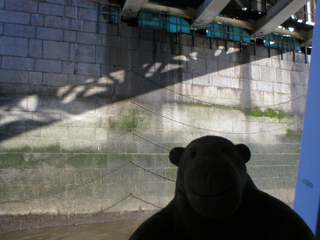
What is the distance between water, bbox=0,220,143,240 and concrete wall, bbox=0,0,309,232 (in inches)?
12.1

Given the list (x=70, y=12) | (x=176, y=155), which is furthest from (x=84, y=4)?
(x=176, y=155)

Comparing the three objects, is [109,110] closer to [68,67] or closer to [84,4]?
[68,67]

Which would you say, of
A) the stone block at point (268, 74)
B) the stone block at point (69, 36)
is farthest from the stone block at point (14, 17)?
the stone block at point (268, 74)

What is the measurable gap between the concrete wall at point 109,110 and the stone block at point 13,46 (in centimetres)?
2

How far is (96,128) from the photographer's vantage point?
16.9 feet

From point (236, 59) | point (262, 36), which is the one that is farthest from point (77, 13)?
point (262, 36)

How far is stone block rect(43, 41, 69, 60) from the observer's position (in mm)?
5004

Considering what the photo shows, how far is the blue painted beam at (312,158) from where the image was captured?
5.95ft

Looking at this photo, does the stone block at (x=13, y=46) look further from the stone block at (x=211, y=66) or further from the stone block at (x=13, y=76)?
the stone block at (x=211, y=66)

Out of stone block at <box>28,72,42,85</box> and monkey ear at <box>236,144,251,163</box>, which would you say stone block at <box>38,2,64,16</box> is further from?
monkey ear at <box>236,144,251,163</box>

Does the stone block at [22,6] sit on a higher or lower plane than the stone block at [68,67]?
higher

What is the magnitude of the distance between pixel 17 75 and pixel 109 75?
162 centimetres

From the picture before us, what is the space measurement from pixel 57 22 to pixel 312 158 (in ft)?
15.9

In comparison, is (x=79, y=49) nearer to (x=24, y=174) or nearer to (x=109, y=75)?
(x=109, y=75)
